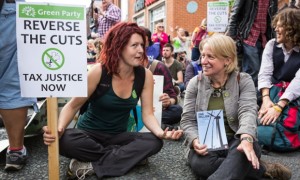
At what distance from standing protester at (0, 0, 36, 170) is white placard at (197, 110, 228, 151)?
3.75 ft

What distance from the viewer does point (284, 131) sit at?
2.95 m

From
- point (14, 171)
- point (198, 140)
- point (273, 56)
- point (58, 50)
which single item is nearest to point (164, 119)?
point (273, 56)

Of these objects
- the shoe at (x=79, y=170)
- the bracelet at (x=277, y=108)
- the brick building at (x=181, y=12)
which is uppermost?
the brick building at (x=181, y=12)

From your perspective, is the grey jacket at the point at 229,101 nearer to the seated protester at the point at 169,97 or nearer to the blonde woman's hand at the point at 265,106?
the blonde woman's hand at the point at 265,106

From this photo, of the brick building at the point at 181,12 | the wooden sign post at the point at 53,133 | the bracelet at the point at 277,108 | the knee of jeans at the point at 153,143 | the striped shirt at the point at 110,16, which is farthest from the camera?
the brick building at the point at 181,12

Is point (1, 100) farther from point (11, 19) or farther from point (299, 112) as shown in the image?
point (299, 112)

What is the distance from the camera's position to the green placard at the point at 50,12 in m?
1.93

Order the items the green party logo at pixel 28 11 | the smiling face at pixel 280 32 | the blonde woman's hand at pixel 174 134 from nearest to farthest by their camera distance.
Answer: the green party logo at pixel 28 11 → the blonde woman's hand at pixel 174 134 → the smiling face at pixel 280 32

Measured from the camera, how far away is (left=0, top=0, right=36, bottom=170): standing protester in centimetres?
231

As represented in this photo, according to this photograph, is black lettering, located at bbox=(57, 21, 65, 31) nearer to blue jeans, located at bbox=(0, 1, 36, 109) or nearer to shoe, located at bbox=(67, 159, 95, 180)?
blue jeans, located at bbox=(0, 1, 36, 109)

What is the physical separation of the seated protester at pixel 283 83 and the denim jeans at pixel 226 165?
718 mm

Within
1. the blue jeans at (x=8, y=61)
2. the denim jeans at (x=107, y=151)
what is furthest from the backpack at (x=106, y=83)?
the blue jeans at (x=8, y=61)

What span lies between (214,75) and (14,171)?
1.47 m

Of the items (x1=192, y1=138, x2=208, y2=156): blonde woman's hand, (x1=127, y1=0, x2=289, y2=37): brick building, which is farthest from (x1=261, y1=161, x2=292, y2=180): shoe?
(x1=127, y1=0, x2=289, y2=37): brick building
